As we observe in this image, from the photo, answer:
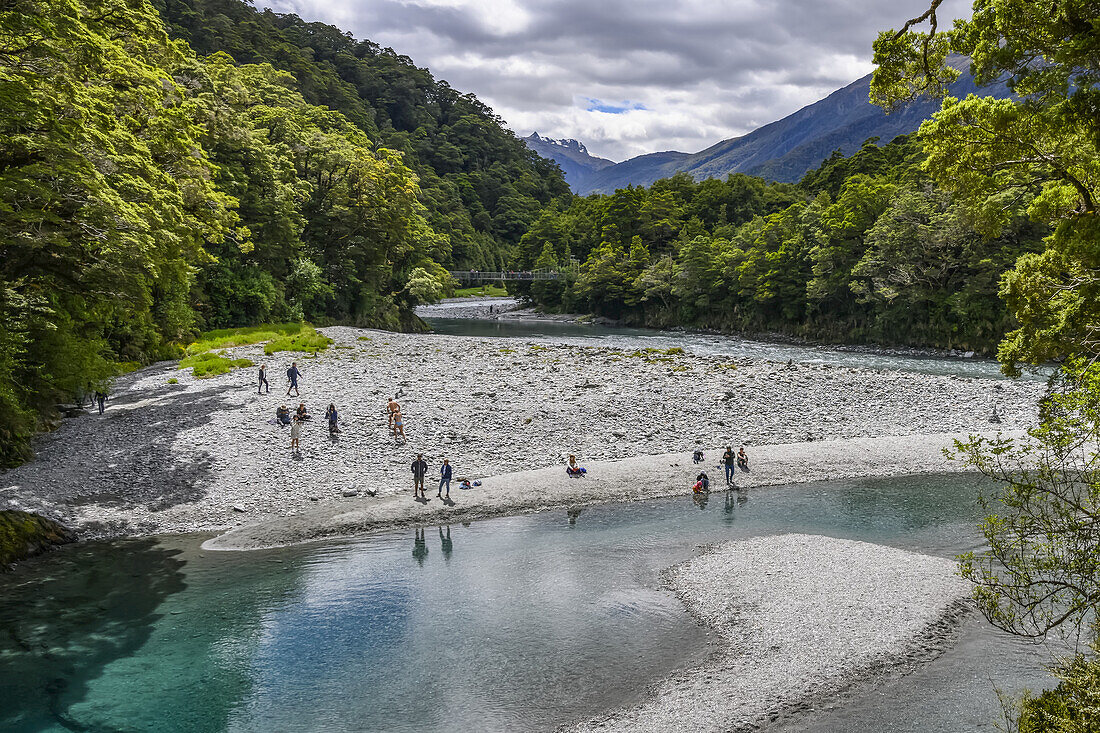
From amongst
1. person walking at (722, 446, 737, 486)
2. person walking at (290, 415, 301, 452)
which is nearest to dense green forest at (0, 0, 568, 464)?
person walking at (290, 415, 301, 452)

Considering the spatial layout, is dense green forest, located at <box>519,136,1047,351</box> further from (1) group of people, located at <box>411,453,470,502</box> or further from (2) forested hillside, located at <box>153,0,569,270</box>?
(2) forested hillside, located at <box>153,0,569,270</box>

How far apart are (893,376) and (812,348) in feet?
68.0

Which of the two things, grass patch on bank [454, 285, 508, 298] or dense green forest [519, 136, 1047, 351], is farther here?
grass patch on bank [454, 285, 508, 298]

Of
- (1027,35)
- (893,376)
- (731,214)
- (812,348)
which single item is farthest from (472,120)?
(1027,35)

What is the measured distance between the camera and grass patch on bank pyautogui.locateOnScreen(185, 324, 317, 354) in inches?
1633

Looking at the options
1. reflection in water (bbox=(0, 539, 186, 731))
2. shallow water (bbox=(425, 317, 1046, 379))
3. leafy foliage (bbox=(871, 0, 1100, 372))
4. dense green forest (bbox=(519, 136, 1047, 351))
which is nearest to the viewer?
leafy foliage (bbox=(871, 0, 1100, 372))

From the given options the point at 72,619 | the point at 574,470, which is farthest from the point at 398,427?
the point at 72,619

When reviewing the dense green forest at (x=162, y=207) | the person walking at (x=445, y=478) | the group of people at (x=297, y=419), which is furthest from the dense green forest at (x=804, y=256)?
the group of people at (x=297, y=419)

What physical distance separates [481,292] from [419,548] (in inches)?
4782

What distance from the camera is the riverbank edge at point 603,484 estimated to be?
18.8 meters

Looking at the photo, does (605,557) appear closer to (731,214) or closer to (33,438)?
(33,438)

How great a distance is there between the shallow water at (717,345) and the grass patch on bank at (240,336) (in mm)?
21214

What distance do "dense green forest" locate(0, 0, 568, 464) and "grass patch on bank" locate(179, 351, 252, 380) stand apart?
2896 mm

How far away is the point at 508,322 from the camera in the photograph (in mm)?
90938
